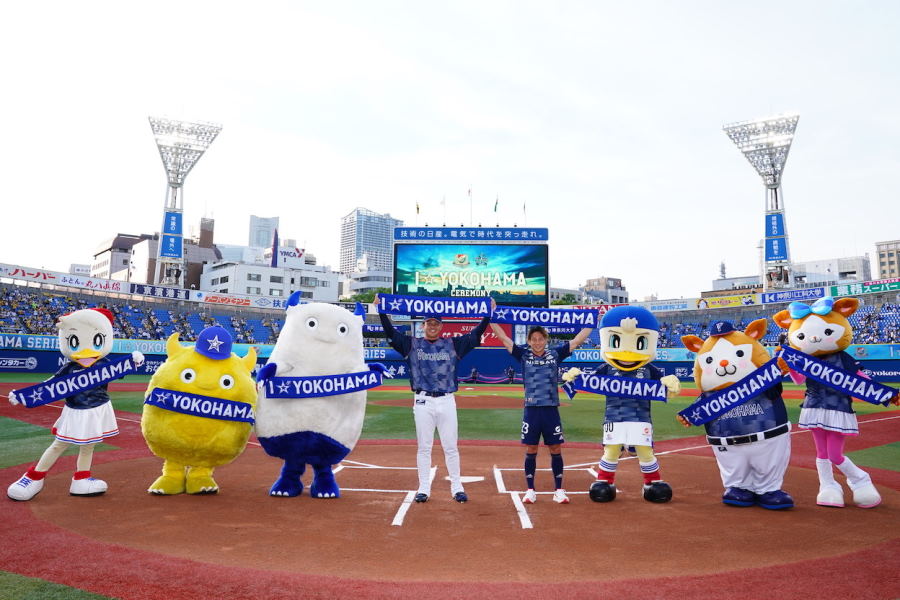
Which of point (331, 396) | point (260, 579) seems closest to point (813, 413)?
point (331, 396)

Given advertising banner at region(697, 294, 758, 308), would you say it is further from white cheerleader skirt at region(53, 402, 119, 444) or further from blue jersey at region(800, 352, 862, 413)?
white cheerleader skirt at region(53, 402, 119, 444)

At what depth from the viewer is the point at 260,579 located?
4387 millimetres

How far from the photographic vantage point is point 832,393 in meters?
6.97

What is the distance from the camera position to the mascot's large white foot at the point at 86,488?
6.95 meters

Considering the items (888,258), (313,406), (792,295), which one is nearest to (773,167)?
(792,295)

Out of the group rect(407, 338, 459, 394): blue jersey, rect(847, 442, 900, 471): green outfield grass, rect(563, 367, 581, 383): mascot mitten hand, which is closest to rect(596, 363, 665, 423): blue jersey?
rect(563, 367, 581, 383): mascot mitten hand

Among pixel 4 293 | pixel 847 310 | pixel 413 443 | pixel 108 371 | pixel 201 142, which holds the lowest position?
pixel 413 443

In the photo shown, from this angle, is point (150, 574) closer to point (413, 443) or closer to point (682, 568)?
point (682, 568)

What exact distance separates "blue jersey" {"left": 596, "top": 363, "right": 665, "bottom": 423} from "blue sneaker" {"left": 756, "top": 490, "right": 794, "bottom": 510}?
153 centimetres

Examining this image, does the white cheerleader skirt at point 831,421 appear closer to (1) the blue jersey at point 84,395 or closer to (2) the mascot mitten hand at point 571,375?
(2) the mascot mitten hand at point 571,375

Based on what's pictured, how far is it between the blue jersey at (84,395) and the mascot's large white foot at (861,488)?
30.0ft

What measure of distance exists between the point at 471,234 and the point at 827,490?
27705 mm

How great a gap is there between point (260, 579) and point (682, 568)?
134 inches

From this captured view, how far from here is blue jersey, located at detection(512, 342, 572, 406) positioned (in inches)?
283
